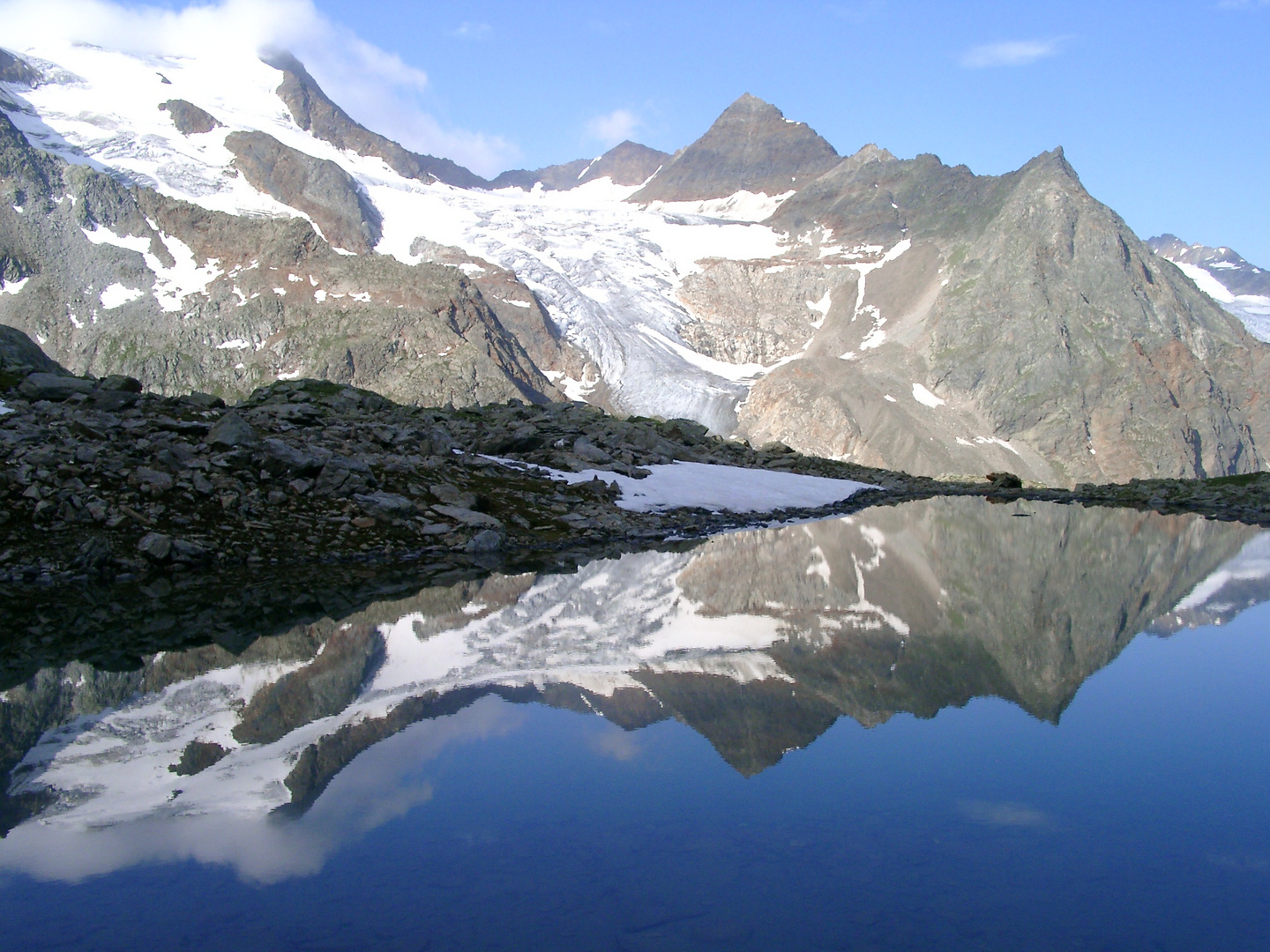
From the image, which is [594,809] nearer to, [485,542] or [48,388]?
[485,542]

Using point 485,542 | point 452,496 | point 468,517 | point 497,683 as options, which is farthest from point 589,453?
point 497,683

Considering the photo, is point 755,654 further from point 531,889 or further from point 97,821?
point 97,821

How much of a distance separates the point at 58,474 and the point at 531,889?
1898 cm

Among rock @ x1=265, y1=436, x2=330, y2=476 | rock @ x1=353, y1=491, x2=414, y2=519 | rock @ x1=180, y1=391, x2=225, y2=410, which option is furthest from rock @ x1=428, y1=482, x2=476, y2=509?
rock @ x1=180, y1=391, x2=225, y2=410

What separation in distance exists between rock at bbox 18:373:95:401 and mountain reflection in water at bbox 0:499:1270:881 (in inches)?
632

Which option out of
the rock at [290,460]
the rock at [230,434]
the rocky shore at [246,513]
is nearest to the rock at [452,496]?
the rocky shore at [246,513]

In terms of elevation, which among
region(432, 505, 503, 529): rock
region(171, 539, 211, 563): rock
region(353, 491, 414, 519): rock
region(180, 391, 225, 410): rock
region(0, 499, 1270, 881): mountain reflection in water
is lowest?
region(0, 499, 1270, 881): mountain reflection in water

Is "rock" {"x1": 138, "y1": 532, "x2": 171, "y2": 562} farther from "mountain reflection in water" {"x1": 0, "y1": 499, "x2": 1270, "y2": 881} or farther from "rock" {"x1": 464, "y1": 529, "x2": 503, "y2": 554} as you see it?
"rock" {"x1": 464, "y1": 529, "x2": 503, "y2": 554}

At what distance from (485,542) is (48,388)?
14.0 meters

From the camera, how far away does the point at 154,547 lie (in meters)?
19.4

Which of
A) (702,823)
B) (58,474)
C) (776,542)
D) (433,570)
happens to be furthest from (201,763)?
(776,542)

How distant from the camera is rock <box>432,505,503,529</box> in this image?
80.9ft

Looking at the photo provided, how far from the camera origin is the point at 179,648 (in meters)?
13.6

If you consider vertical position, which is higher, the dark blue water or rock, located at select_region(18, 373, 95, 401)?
rock, located at select_region(18, 373, 95, 401)
